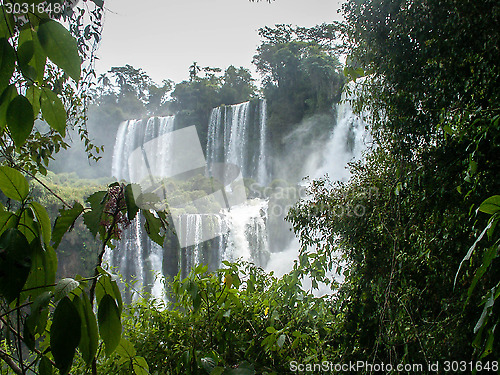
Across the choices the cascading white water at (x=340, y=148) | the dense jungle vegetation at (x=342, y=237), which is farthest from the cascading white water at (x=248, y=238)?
the dense jungle vegetation at (x=342, y=237)

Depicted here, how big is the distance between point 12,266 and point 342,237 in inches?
91.3

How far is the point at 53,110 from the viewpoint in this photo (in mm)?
299

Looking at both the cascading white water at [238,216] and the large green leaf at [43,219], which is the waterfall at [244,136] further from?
the large green leaf at [43,219]

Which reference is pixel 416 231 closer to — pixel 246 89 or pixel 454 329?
pixel 454 329

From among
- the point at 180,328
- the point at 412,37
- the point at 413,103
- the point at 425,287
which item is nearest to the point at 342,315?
the point at 425,287

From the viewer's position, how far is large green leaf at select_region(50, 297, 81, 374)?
23cm

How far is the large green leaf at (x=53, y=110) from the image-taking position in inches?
11.6

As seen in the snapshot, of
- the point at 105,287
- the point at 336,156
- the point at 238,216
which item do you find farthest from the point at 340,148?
the point at 105,287

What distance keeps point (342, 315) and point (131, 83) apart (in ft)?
48.4

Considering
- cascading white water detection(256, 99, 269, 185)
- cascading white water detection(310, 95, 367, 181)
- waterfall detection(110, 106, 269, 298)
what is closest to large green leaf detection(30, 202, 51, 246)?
waterfall detection(110, 106, 269, 298)

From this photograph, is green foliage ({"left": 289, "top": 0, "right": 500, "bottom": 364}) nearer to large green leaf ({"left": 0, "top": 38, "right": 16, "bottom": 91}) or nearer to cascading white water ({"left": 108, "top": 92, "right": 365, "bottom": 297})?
large green leaf ({"left": 0, "top": 38, "right": 16, "bottom": 91})

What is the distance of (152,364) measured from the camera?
3.79 ft

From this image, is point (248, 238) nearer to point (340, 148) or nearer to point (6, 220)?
point (340, 148)

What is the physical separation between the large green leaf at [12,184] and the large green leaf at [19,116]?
39 mm
